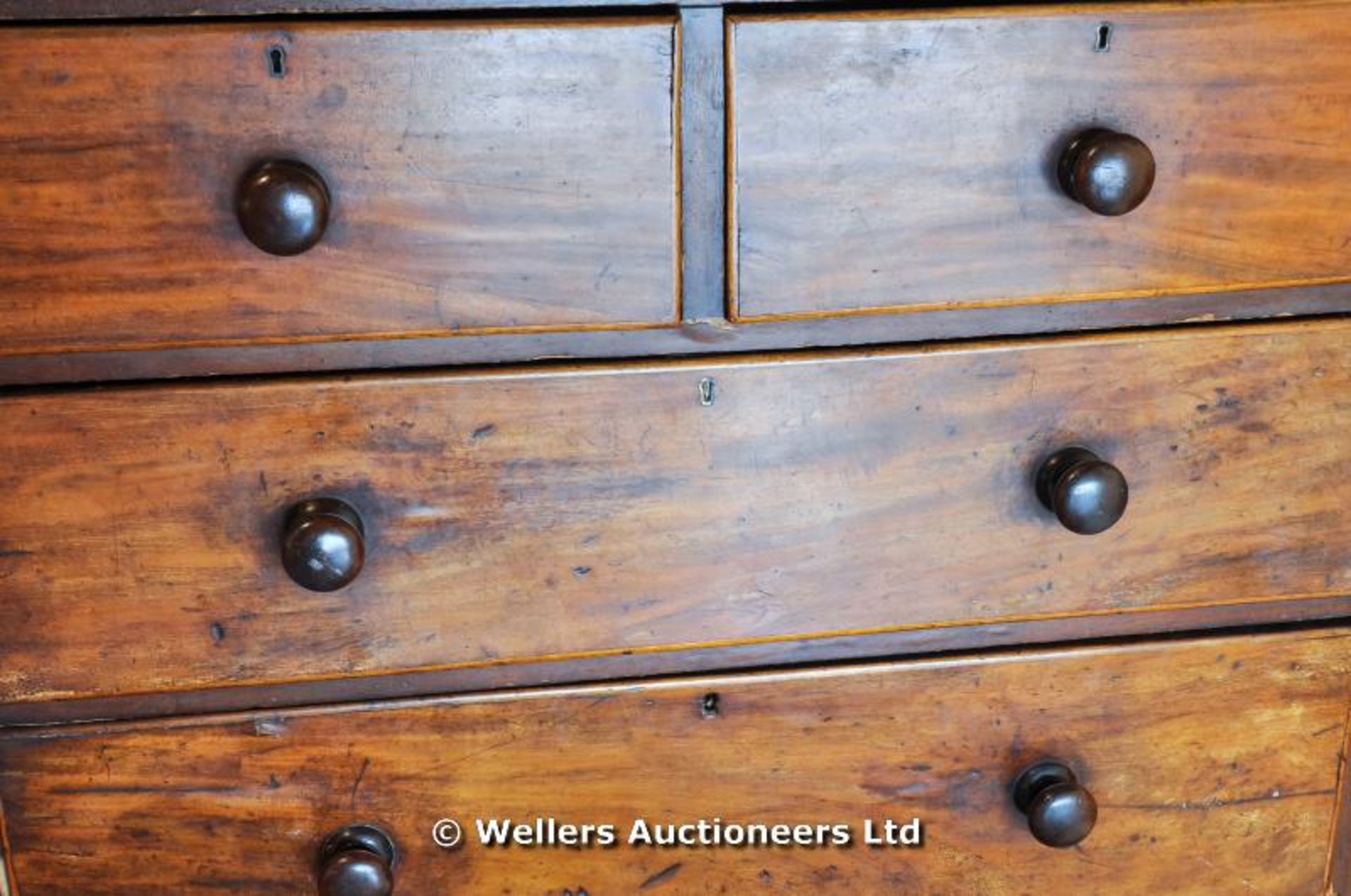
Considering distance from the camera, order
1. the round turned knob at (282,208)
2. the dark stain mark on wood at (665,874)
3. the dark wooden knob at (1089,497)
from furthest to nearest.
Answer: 1. the dark stain mark on wood at (665,874)
2. the dark wooden knob at (1089,497)
3. the round turned knob at (282,208)

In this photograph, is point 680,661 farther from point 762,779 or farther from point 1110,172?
point 1110,172

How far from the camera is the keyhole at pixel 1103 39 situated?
28.4 inches

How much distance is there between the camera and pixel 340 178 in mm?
697

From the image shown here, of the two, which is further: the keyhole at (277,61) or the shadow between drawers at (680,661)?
the shadow between drawers at (680,661)

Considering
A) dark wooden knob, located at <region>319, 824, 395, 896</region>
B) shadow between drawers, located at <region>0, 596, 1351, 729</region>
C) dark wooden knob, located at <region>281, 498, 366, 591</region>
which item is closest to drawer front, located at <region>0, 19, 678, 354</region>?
dark wooden knob, located at <region>281, 498, 366, 591</region>

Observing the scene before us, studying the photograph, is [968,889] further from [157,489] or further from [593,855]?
[157,489]

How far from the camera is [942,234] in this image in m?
0.75

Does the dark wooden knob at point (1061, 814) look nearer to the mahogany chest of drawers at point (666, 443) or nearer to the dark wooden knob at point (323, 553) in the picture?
the mahogany chest of drawers at point (666, 443)

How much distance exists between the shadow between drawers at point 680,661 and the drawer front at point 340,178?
0.72ft

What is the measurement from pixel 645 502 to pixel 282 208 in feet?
0.88

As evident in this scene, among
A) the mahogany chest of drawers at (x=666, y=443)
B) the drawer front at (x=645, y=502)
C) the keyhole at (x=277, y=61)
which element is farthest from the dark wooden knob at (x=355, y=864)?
the keyhole at (x=277, y=61)

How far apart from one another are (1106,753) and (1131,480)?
0.65 ft

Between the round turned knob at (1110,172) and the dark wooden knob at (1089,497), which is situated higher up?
the round turned knob at (1110,172)

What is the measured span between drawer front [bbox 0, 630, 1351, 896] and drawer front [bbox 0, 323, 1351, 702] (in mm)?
44
